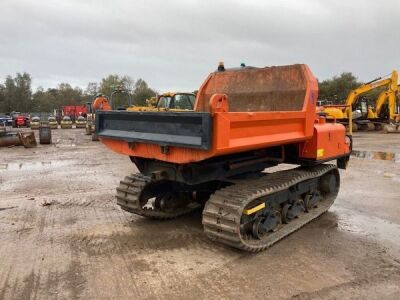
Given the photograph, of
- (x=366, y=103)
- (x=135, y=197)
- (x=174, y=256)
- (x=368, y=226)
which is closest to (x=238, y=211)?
(x=174, y=256)

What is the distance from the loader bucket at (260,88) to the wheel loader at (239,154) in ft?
0.05

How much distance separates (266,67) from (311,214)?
212cm

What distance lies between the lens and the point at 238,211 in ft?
13.5

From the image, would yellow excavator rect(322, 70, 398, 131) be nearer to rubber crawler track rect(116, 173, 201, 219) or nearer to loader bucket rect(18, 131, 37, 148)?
loader bucket rect(18, 131, 37, 148)

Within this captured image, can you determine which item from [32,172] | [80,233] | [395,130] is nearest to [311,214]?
[80,233]

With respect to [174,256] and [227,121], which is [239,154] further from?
[174,256]

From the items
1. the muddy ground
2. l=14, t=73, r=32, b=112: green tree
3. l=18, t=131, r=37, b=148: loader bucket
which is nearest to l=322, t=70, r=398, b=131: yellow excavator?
l=18, t=131, r=37, b=148: loader bucket

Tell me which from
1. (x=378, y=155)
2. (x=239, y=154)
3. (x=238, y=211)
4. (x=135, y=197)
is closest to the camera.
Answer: (x=238, y=211)

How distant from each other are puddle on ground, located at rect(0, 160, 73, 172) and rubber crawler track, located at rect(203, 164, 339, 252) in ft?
24.1

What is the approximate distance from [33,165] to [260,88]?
7540 mm

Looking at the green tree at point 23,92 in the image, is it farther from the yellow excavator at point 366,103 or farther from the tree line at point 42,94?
the yellow excavator at point 366,103

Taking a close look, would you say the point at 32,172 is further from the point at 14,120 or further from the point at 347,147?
the point at 14,120

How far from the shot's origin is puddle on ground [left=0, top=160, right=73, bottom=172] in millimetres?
10484

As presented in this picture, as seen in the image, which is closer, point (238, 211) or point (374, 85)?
point (238, 211)
